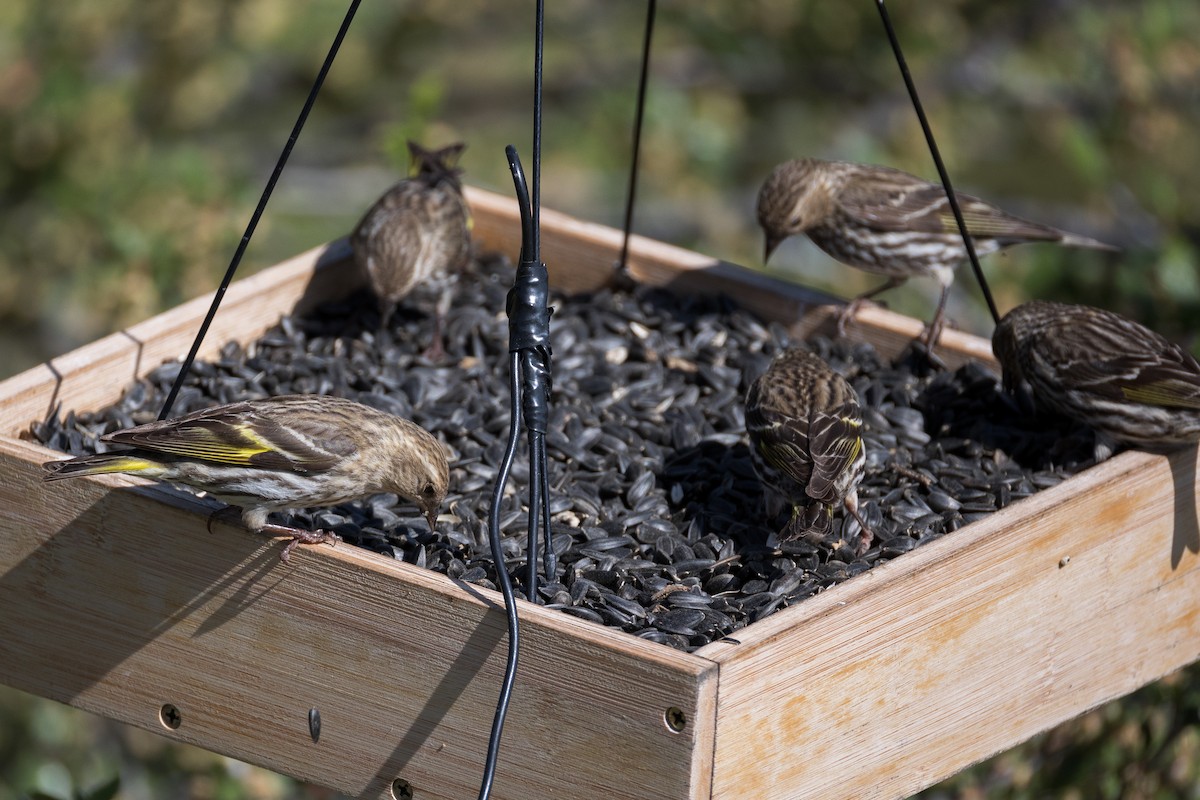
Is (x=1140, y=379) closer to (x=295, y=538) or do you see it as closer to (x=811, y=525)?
(x=811, y=525)

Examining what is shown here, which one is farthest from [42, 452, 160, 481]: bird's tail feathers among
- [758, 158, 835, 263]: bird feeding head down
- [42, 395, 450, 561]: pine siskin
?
[758, 158, 835, 263]: bird feeding head down

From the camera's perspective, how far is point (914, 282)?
34.2 ft

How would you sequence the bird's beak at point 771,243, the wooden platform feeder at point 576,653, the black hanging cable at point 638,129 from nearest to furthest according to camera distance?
the wooden platform feeder at point 576,653
the black hanging cable at point 638,129
the bird's beak at point 771,243

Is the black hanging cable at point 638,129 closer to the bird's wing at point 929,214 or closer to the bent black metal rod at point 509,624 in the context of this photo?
the bird's wing at point 929,214

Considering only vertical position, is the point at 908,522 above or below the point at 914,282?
above

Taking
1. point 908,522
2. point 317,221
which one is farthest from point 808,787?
point 317,221

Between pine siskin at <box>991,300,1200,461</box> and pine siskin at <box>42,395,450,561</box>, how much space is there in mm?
1985

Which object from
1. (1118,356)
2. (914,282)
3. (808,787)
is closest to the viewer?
(808,787)

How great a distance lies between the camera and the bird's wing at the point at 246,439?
14.6 feet

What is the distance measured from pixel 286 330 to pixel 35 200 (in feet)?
9.20

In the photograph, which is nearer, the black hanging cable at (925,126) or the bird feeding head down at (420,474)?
the bird feeding head down at (420,474)

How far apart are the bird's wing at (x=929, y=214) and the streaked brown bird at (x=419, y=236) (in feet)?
5.04

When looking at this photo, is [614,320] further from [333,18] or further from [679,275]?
[333,18]

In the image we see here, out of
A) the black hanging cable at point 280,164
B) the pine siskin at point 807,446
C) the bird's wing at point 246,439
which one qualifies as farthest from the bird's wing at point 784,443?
the black hanging cable at point 280,164
